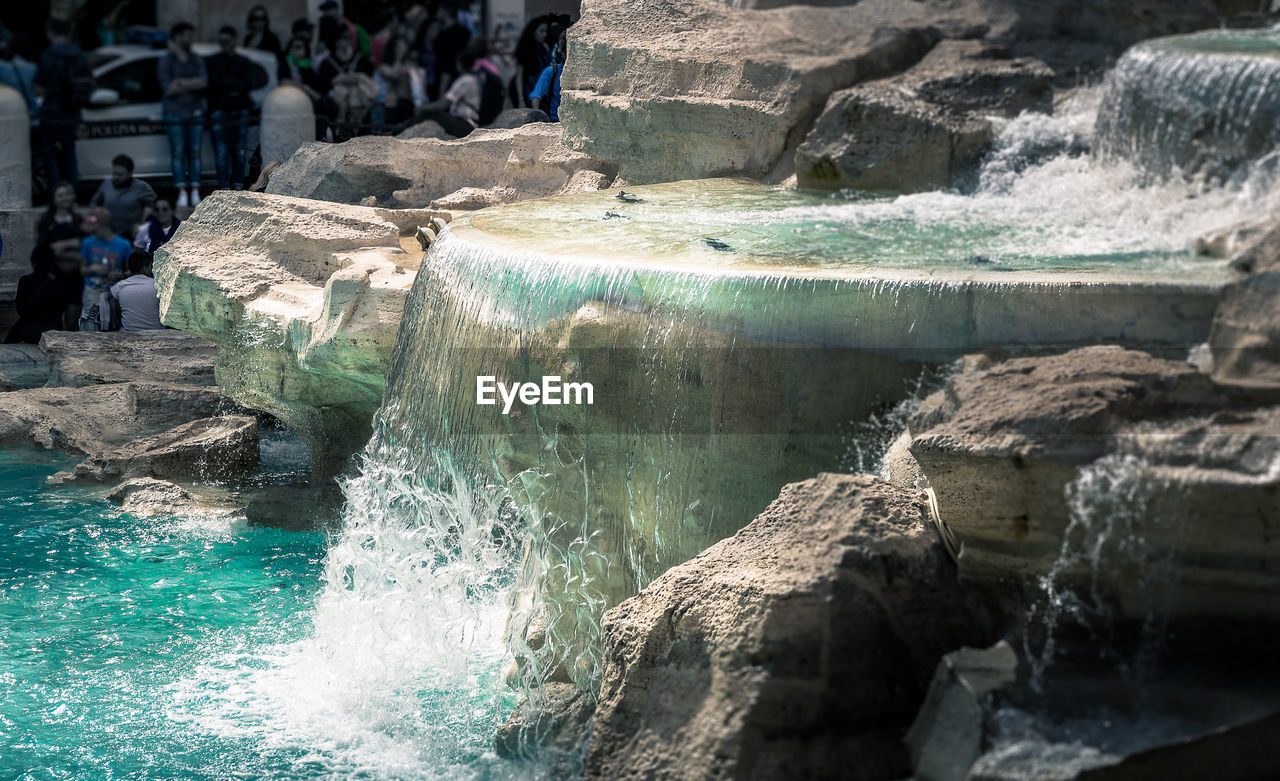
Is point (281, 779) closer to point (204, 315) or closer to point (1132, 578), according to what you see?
point (1132, 578)

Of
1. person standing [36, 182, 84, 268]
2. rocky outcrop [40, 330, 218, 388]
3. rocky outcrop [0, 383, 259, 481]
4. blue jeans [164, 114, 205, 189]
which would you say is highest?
blue jeans [164, 114, 205, 189]

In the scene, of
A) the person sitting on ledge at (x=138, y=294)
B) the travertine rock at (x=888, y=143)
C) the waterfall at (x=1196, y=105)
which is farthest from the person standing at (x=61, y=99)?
the waterfall at (x=1196, y=105)

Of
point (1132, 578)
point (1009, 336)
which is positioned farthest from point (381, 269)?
point (1132, 578)

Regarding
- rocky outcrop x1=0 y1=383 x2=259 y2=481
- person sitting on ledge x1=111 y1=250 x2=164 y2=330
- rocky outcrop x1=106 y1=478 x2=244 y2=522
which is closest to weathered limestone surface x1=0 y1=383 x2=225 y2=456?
rocky outcrop x1=0 y1=383 x2=259 y2=481

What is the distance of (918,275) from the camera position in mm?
3785

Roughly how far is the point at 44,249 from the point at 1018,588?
25.1 feet

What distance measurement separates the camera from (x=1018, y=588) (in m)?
3.30

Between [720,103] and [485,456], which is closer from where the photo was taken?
[485,456]

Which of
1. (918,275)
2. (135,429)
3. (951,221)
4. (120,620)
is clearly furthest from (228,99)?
(918,275)

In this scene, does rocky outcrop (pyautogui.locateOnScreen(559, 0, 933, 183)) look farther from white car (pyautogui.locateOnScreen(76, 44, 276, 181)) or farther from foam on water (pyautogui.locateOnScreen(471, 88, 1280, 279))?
white car (pyautogui.locateOnScreen(76, 44, 276, 181))

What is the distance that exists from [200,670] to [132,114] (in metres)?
8.08

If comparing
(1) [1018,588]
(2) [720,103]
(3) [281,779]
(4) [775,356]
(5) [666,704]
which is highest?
(2) [720,103]

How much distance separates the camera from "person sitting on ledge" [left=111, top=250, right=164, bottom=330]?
8617 millimetres

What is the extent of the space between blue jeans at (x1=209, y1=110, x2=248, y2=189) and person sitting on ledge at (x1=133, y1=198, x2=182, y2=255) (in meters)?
0.86
